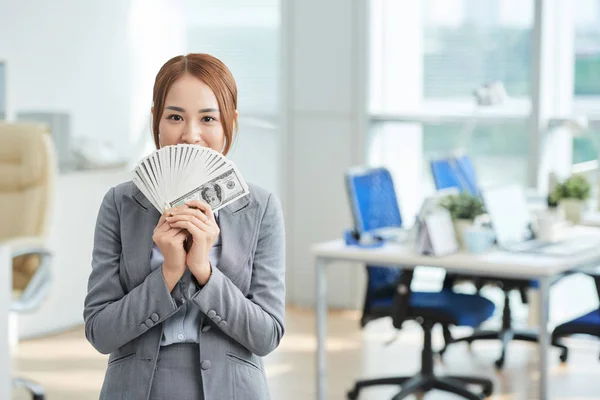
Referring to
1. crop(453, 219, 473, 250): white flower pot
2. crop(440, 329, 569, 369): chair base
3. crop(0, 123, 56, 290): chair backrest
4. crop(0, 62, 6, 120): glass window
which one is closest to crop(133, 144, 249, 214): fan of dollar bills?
crop(453, 219, 473, 250): white flower pot

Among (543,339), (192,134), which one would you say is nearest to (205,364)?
(192,134)

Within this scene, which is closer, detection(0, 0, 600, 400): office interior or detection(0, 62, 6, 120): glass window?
detection(0, 0, 600, 400): office interior

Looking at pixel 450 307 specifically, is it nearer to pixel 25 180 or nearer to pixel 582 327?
pixel 582 327

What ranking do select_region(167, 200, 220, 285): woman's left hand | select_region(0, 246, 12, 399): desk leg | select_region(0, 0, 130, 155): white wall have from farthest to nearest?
select_region(0, 0, 130, 155): white wall
select_region(0, 246, 12, 399): desk leg
select_region(167, 200, 220, 285): woman's left hand

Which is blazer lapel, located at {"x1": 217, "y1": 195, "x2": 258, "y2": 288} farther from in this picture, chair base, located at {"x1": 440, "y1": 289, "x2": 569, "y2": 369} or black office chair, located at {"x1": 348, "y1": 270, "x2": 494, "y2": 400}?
chair base, located at {"x1": 440, "y1": 289, "x2": 569, "y2": 369}

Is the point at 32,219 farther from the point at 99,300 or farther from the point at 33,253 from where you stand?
the point at 99,300

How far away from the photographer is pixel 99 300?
5.70ft

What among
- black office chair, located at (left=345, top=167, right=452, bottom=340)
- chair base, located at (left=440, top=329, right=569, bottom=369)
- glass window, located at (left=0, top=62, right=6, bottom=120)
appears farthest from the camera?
glass window, located at (left=0, top=62, right=6, bottom=120)

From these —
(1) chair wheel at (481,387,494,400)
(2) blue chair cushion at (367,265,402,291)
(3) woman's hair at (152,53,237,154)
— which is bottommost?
(1) chair wheel at (481,387,494,400)

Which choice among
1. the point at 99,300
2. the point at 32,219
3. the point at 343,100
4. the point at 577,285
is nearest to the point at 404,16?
the point at 343,100

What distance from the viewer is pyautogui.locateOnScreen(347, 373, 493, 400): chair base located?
473cm

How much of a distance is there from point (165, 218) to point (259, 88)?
18.1 ft

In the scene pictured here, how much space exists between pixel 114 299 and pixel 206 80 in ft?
1.26

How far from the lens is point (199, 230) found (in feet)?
5.36
